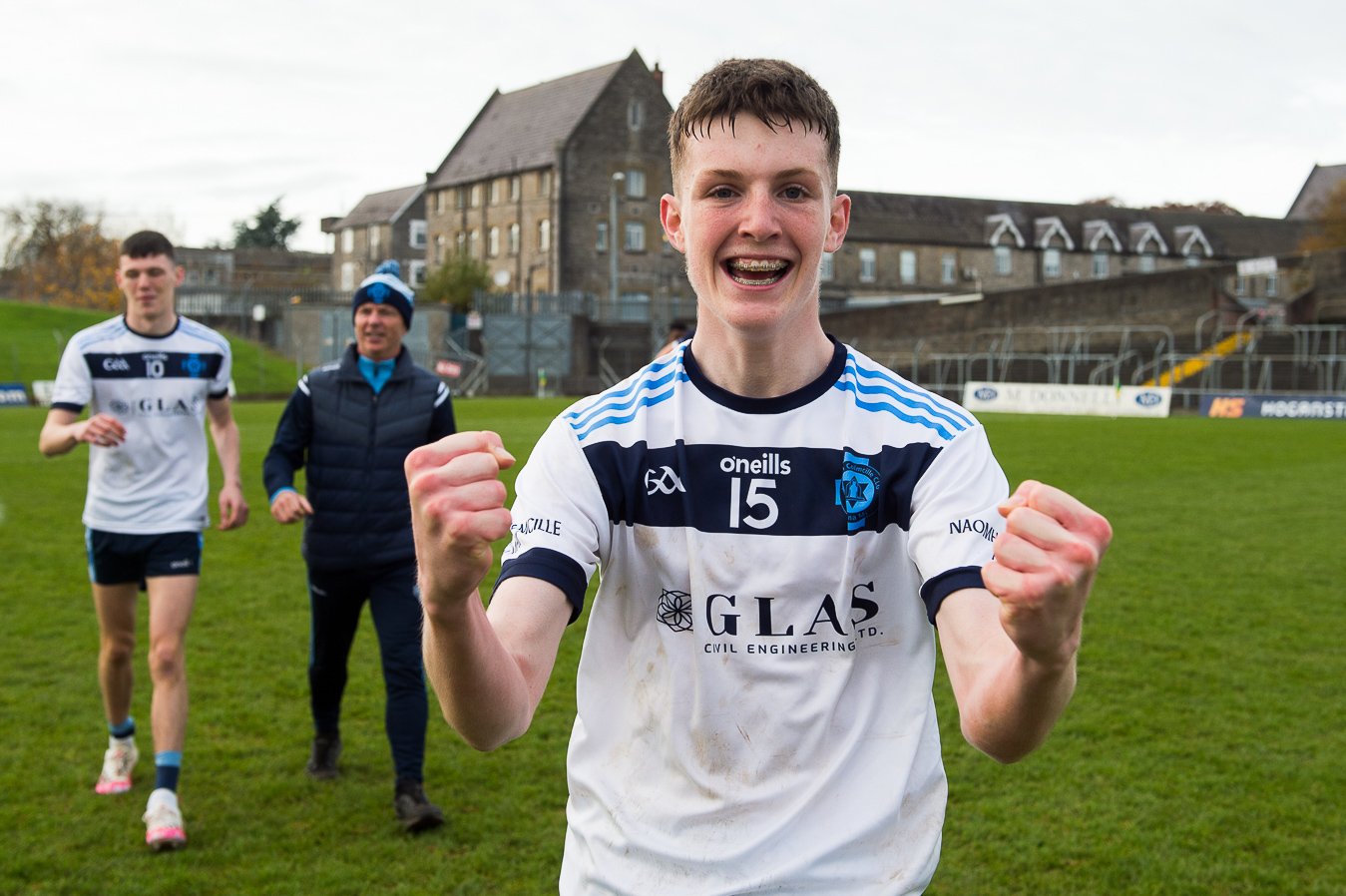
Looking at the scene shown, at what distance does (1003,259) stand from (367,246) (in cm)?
4303

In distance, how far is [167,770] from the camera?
6.20 m

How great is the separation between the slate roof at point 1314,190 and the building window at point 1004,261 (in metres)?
23.5

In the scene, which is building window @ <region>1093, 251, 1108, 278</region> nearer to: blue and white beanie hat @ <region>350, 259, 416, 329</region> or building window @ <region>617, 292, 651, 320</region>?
building window @ <region>617, 292, 651, 320</region>

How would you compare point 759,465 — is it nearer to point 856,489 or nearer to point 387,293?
point 856,489

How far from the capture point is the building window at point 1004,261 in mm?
84625

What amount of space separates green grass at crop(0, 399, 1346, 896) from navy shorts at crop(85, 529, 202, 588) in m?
1.10

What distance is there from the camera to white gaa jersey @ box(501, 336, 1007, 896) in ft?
8.67

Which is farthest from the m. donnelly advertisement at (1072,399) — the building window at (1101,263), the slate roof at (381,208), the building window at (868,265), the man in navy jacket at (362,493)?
the slate roof at (381,208)

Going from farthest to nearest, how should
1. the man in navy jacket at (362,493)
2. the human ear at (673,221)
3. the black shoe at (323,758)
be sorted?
the black shoe at (323,758), the man in navy jacket at (362,493), the human ear at (673,221)

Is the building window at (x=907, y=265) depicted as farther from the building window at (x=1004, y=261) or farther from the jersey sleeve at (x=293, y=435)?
the jersey sleeve at (x=293, y=435)

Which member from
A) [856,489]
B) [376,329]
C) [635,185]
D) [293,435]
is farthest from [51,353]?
[856,489]

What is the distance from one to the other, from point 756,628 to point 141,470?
528cm

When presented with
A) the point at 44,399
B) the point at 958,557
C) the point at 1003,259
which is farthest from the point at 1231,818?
the point at 1003,259

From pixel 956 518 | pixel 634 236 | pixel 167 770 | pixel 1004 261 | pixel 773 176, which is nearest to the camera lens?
pixel 956 518
